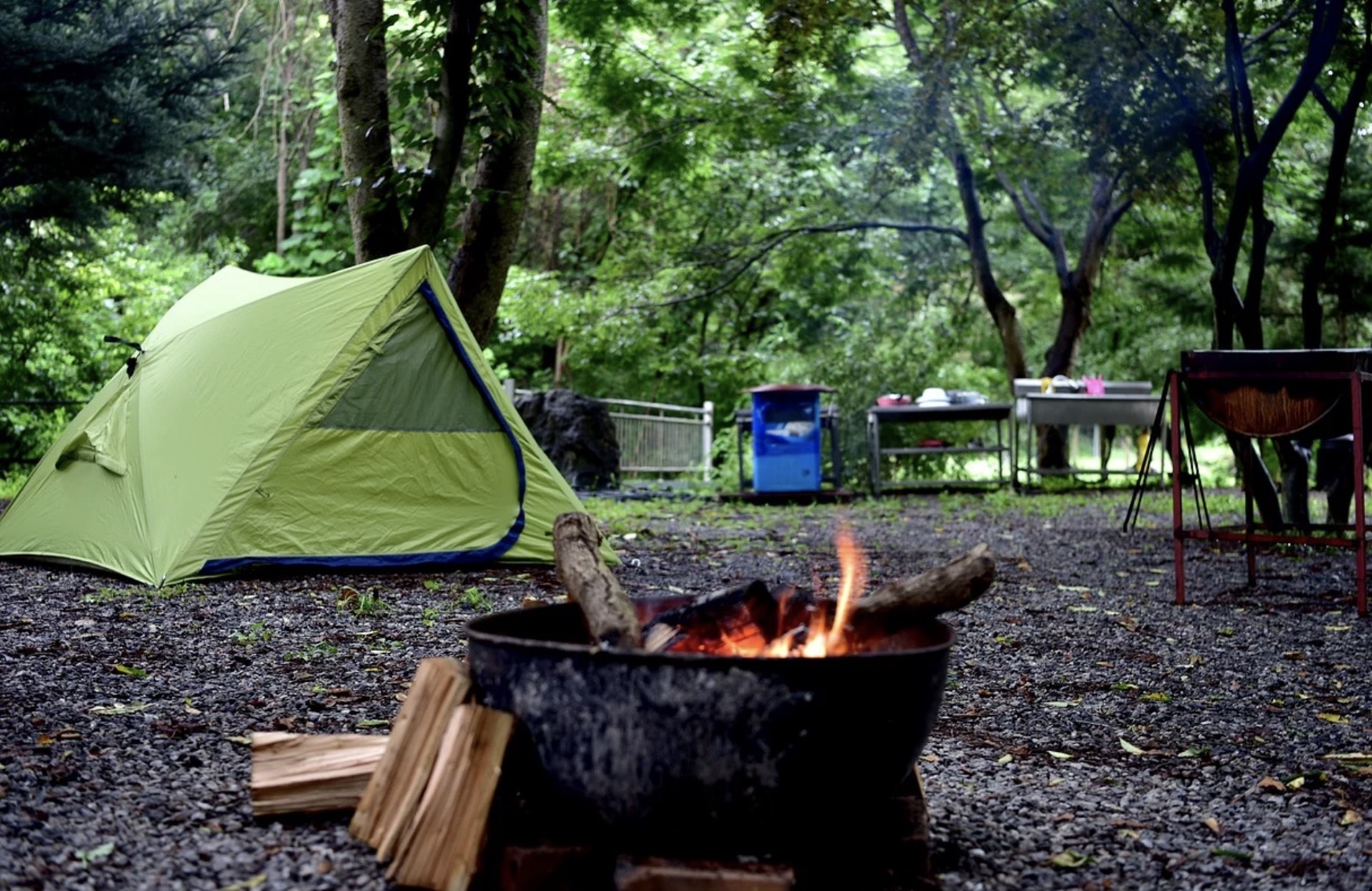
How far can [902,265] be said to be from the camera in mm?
21047

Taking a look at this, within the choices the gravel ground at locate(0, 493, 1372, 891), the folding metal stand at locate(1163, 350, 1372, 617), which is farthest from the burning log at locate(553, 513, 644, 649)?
the folding metal stand at locate(1163, 350, 1372, 617)

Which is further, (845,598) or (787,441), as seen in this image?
(787,441)

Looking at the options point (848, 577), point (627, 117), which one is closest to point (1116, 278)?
point (627, 117)

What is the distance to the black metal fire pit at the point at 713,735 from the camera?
6.66 ft

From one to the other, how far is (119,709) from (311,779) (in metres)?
1.25

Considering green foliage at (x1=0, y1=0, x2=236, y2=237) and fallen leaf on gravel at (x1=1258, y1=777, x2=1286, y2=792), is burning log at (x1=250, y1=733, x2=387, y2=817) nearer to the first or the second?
fallen leaf on gravel at (x1=1258, y1=777, x2=1286, y2=792)

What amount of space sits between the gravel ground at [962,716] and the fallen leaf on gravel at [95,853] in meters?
0.01

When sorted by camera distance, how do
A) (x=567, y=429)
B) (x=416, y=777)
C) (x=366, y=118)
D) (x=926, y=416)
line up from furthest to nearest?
(x=926, y=416) < (x=567, y=429) < (x=366, y=118) < (x=416, y=777)

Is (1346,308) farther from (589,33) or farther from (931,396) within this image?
(589,33)

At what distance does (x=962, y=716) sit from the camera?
3.58 metres

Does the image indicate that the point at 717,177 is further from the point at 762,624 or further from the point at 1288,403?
the point at 762,624

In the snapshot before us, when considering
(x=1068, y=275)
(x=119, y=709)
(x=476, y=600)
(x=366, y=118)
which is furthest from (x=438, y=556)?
(x=1068, y=275)

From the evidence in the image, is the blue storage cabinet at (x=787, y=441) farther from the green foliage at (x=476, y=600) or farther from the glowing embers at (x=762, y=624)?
the glowing embers at (x=762, y=624)

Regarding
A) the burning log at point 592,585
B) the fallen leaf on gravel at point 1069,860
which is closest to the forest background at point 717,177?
the burning log at point 592,585
